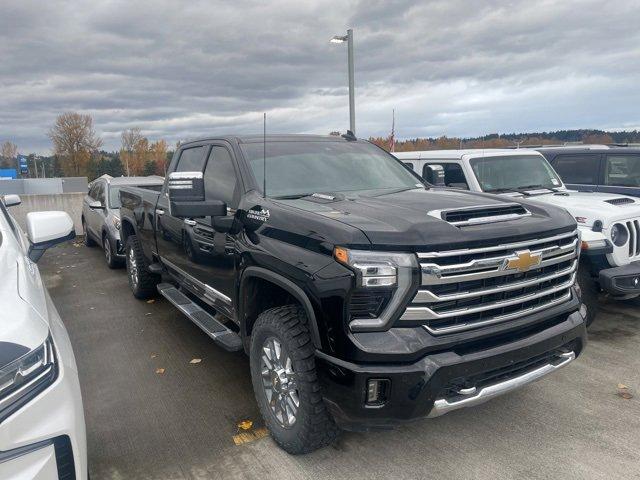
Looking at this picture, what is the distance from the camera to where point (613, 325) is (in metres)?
5.44

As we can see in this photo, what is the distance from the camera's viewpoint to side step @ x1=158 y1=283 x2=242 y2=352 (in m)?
3.67

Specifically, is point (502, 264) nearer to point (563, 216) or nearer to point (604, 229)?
point (563, 216)

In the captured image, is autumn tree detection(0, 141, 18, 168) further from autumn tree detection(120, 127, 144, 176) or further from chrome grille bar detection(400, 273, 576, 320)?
Answer: chrome grille bar detection(400, 273, 576, 320)

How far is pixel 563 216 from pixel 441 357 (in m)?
1.46

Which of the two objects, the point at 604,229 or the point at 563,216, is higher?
the point at 563,216

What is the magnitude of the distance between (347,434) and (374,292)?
4.47 ft

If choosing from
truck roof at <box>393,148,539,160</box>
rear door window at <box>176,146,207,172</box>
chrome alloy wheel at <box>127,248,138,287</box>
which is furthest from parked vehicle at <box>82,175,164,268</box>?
truck roof at <box>393,148,539,160</box>

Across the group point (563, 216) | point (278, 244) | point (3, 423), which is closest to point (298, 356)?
point (278, 244)

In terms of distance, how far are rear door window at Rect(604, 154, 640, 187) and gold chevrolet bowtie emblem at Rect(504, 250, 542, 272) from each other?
5.34 metres

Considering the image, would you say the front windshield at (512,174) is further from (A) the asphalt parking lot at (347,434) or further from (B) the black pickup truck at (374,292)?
(B) the black pickup truck at (374,292)

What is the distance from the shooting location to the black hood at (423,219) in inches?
102

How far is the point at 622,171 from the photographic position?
7.23 metres

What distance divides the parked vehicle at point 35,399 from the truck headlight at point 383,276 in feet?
4.32

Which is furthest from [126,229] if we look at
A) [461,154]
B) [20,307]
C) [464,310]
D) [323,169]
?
[464,310]
